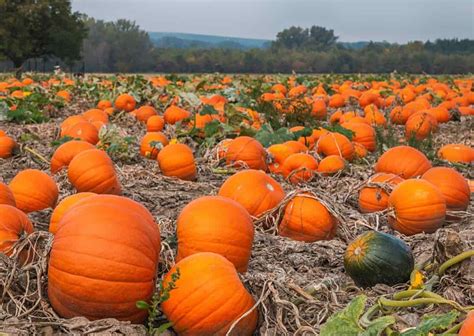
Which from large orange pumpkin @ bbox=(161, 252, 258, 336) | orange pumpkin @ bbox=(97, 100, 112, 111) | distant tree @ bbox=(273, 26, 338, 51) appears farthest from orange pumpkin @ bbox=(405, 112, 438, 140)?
distant tree @ bbox=(273, 26, 338, 51)

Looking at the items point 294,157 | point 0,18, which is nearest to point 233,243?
point 294,157

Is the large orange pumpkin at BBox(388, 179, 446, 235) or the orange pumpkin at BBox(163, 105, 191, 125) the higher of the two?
the large orange pumpkin at BBox(388, 179, 446, 235)

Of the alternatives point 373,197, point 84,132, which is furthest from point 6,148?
point 373,197

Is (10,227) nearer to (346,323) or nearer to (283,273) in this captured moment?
(283,273)

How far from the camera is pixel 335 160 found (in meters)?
6.86

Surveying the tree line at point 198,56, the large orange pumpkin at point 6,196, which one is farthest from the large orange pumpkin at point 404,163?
the tree line at point 198,56

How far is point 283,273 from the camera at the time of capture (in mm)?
3557

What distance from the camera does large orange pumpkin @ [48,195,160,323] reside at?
2838mm

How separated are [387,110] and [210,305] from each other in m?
12.0

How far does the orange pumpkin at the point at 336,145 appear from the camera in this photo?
744 centimetres

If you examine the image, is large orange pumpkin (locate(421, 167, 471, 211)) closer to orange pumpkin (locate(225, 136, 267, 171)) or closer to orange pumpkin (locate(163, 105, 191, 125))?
orange pumpkin (locate(225, 136, 267, 171))

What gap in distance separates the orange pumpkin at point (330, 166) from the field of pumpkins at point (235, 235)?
2 centimetres

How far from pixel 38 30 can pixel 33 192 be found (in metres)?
47.1

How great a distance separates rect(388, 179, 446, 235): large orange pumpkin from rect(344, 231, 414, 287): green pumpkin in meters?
1.09
